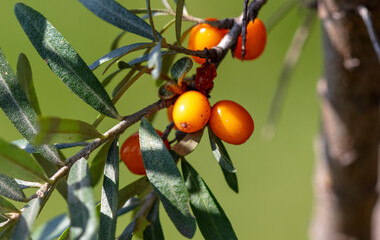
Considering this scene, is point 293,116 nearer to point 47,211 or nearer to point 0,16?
point 47,211

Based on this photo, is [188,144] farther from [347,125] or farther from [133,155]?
[347,125]

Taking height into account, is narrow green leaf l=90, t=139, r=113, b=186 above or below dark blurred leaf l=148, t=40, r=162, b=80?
below

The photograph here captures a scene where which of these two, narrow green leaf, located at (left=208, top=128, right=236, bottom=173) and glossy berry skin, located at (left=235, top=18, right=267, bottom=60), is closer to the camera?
narrow green leaf, located at (left=208, top=128, right=236, bottom=173)

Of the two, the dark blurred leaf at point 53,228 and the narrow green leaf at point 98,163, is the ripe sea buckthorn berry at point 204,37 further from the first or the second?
the dark blurred leaf at point 53,228

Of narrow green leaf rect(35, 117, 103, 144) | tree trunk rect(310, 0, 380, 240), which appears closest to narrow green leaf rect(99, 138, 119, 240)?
narrow green leaf rect(35, 117, 103, 144)

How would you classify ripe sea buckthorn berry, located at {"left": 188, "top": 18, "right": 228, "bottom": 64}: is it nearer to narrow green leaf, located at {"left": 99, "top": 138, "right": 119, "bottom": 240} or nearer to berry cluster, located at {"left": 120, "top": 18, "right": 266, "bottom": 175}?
berry cluster, located at {"left": 120, "top": 18, "right": 266, "bottom": 175}

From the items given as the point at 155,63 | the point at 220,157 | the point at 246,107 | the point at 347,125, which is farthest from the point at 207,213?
the point at 246,107
